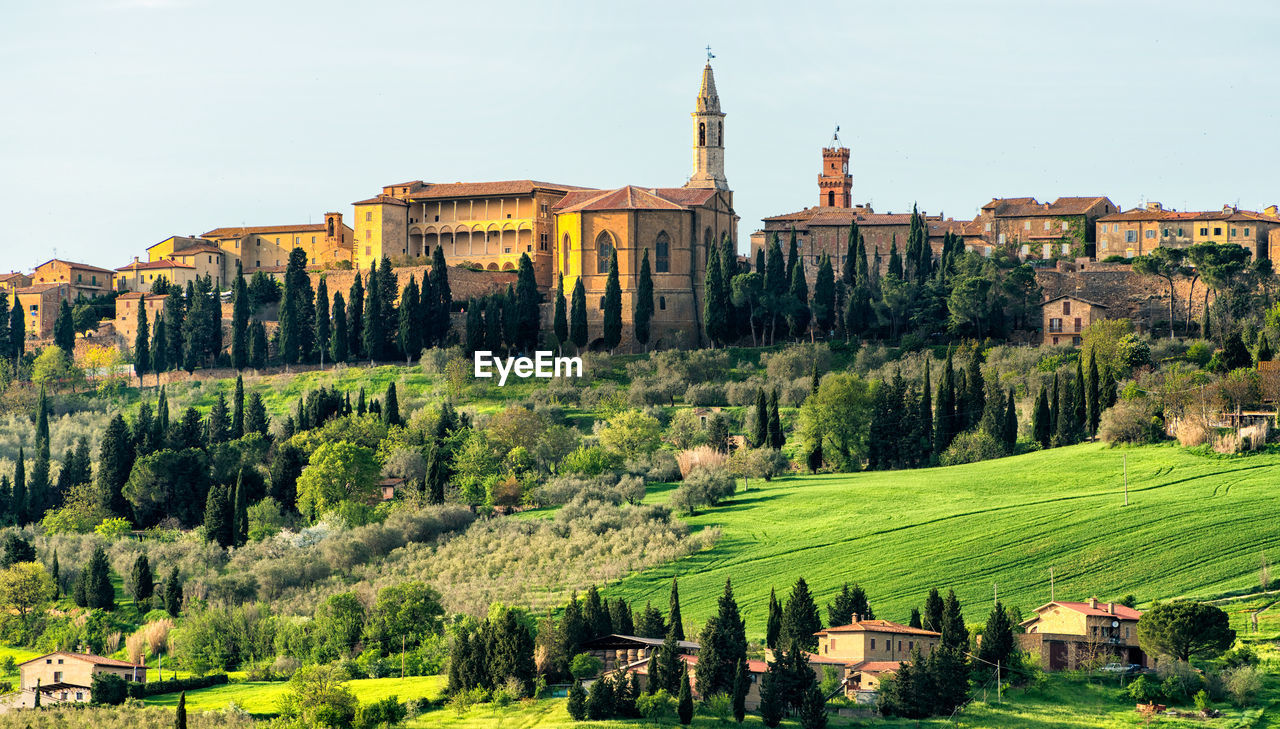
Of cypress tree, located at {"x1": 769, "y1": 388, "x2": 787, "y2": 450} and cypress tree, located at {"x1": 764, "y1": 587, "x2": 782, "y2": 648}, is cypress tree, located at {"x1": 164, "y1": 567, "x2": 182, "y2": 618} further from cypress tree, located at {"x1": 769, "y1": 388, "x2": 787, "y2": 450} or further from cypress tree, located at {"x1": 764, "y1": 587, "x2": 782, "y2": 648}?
cypress tree, located at {"x1": 769, "y1": 388, "x2": 787, "y2": 450}

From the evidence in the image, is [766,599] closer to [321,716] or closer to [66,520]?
[321,716]

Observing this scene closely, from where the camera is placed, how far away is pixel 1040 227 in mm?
96938

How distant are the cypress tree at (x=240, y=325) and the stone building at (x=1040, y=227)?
113 ft

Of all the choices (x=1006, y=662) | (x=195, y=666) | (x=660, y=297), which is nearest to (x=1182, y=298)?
(x=660, y=297)

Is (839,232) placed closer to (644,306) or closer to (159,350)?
(644,306)

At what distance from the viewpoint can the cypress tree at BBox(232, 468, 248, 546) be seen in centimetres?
6969

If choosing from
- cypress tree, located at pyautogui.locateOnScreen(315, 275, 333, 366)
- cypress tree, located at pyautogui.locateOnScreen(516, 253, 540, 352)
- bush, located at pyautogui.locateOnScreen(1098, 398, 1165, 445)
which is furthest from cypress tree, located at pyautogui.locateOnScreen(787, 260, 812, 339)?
cypress tree, located at pyautogui.locateOnScreen(315, 275, 333, 366)

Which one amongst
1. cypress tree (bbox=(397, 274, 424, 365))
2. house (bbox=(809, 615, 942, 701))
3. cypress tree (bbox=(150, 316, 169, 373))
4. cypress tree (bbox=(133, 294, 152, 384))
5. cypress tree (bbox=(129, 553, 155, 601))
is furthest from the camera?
cypress tree (bbox=(133, 294, 152, 384))

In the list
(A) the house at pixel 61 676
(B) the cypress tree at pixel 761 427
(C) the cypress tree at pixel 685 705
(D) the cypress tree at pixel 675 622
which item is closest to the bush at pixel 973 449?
(B) the cypress tree at pixel 761 427

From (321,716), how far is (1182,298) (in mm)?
50665

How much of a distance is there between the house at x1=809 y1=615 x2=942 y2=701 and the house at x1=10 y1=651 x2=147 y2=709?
18765mm

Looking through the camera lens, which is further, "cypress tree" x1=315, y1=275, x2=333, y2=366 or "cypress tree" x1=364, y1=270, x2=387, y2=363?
"cypress tree" x1=315, y1=275, x2=333, y2=366

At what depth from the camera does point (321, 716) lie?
1806 inches

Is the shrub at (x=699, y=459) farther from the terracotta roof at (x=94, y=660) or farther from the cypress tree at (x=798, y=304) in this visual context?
the terracotta roof at (x=94, y=660)
